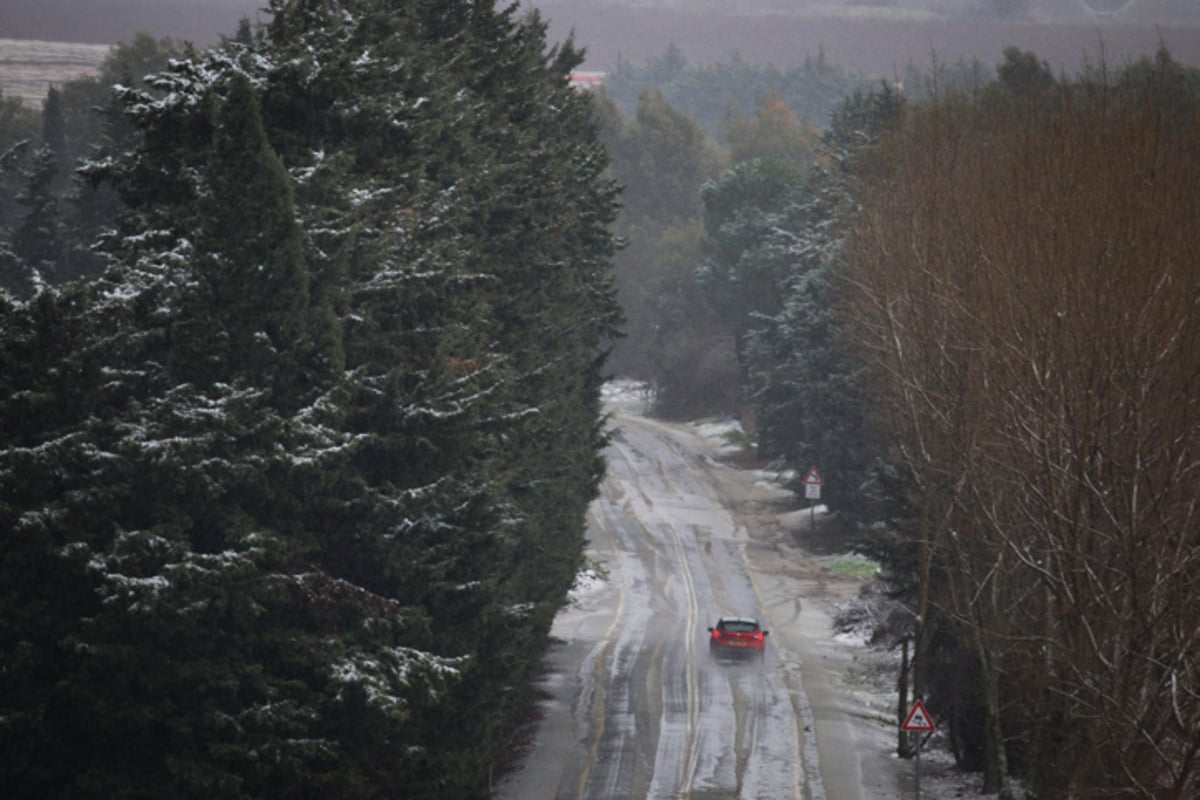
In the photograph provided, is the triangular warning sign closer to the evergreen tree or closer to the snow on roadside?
the snow on roadside

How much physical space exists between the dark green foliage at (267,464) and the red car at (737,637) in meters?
14.3

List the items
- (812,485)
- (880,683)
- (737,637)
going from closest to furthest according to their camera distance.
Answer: (880,683) < (737,637) < (812,485)

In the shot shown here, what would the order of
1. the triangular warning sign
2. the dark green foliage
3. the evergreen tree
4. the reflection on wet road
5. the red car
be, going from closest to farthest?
the dark green foliage
the triangular warning sign
the reflection on wet road
the evergreen tree
the red car

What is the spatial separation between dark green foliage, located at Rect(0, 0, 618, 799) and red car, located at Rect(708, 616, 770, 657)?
14.3 metres

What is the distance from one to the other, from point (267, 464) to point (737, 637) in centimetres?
2239

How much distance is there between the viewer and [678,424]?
275 ft

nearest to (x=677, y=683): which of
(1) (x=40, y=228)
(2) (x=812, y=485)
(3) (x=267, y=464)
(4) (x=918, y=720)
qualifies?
(4) (x=918, y=720)

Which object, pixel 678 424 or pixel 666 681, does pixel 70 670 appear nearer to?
pixel 666 681

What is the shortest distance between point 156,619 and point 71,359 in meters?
2.99

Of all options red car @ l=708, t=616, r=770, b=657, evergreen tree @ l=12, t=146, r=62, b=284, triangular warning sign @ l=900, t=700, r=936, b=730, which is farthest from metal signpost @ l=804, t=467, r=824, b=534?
triangular warning sign @ l=900, t=700, r=936, b=730

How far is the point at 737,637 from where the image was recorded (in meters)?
36.0

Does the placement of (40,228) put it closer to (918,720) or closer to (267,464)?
(267,464)

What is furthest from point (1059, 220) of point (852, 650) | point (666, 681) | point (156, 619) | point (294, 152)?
point (852, 650)

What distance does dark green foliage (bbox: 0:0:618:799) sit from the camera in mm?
14461
